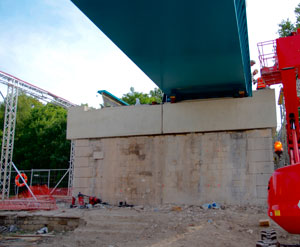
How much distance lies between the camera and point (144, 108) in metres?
14.5

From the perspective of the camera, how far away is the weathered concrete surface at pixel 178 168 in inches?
491

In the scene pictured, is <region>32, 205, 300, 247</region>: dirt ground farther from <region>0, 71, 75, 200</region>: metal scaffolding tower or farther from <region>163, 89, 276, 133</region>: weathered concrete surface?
<region>0, 71, 75, 200</region>: metal scaffolding tower

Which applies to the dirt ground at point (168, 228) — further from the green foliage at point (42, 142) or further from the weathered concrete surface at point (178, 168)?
the green foliage at point (42, 142)

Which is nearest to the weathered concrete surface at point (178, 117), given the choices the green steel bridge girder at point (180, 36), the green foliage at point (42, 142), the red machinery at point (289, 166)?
the green steel bridge girder at point (180, 36)

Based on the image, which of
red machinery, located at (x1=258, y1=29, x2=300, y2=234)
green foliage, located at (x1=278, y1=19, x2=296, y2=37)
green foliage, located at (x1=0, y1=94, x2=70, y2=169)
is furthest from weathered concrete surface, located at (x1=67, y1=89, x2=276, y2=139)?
green foliage, located at (x1=0, y1=94, x2=70, y2=169)

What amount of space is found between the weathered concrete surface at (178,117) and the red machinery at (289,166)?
22.0 ft

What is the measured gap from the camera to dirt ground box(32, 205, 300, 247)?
8.27 m

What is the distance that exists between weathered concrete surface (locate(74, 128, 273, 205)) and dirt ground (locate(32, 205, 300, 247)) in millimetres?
733

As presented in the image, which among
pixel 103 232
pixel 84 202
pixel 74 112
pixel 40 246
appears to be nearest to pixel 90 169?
pixel 84 202

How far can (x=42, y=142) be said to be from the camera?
3462cm

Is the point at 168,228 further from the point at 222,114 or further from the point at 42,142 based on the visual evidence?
the point at 42,142

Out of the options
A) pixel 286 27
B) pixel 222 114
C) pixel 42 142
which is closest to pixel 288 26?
pixel 286 27

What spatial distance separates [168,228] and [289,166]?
585 cm

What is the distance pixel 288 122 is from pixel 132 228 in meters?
6.74
